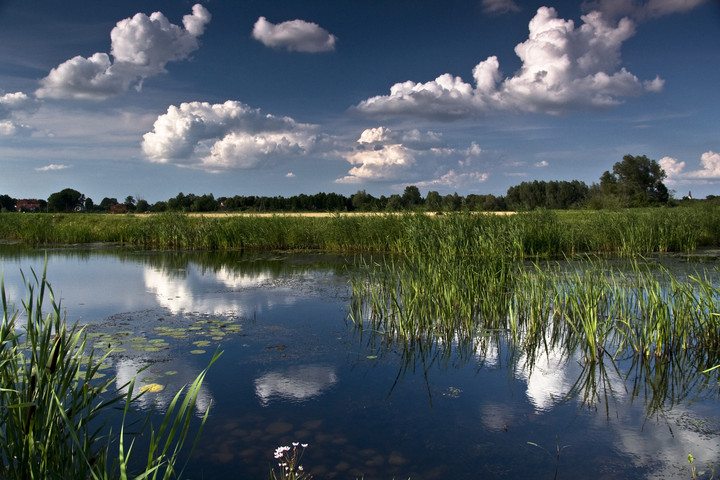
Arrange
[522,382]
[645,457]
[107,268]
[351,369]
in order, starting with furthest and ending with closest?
[107,268] → [351,369] → [522,382] → [645,457]

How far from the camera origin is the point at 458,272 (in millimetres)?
7855

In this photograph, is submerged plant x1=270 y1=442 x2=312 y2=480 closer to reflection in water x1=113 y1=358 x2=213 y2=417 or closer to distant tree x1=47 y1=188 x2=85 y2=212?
reflection in water x1=113 y1=358 x2=213 y2=417

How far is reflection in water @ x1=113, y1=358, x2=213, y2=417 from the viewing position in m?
4.66

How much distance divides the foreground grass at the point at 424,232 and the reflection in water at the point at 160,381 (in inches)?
277

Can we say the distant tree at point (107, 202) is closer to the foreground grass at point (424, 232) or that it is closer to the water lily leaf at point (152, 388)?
the foreground grass at point (424, 232)

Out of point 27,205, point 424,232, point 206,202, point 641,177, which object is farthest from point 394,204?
point 27,205

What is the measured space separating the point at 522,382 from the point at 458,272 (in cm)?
281

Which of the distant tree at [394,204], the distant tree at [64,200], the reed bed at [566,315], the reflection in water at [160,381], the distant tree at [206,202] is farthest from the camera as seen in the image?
the distant tree at [64,200]

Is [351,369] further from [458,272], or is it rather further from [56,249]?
[56,249]

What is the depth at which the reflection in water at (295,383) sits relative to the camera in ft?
16.0

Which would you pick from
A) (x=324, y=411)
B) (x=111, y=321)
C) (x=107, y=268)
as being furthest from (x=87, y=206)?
(x=324, y=411)

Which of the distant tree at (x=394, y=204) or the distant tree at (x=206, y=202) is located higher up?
the distant tree at (x=206, y=202)

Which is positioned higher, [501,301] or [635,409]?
[501,301]

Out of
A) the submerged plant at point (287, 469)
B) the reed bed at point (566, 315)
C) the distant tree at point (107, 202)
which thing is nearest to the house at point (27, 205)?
the distant tree at point (107, 202)
